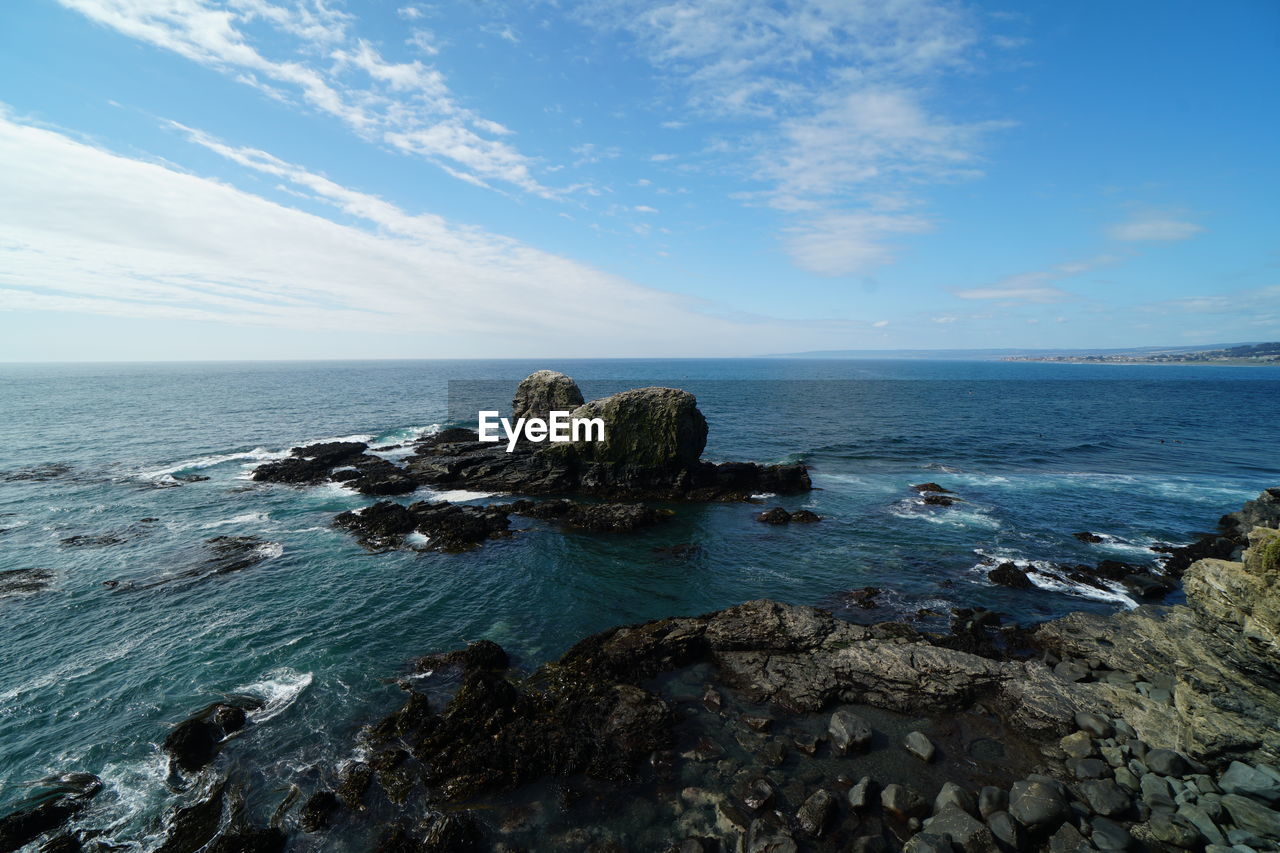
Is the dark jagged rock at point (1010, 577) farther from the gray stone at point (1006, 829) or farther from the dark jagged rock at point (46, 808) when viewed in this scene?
the dark jagged rock at point (46, 808)

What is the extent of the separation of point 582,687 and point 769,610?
8.64 metres

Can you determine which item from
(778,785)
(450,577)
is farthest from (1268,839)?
(450,577)

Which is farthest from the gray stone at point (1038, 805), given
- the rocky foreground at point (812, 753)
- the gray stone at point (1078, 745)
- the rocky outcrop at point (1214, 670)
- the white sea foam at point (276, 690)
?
the white sea foam at point (276, 690)

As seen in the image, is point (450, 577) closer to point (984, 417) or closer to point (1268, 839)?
point (1268, 839)

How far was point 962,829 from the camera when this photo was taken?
40.6ft

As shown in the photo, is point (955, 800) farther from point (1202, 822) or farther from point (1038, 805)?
point (1202, 822)

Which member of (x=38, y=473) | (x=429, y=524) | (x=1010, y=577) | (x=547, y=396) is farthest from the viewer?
(x=547, y=396)

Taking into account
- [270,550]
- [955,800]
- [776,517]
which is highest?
[776,517]

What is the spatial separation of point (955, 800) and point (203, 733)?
74.6 ft

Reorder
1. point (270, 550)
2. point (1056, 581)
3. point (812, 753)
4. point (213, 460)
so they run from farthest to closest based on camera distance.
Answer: point (213, 460) < point (270, 550) < point (1056, 581) < point (812, 753)

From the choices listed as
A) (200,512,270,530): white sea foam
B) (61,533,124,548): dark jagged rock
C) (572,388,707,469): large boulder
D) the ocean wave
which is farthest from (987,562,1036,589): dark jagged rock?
(61,533,124,548): dark jagged rock

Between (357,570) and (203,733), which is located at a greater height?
(357,570)

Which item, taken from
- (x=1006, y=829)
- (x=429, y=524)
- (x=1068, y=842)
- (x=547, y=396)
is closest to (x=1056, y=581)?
(x=1068, y=842)

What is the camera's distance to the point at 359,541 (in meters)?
32.6
